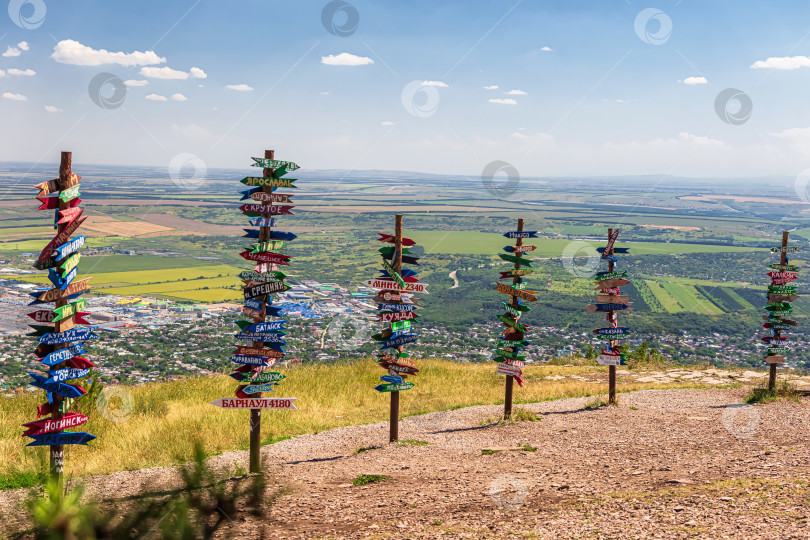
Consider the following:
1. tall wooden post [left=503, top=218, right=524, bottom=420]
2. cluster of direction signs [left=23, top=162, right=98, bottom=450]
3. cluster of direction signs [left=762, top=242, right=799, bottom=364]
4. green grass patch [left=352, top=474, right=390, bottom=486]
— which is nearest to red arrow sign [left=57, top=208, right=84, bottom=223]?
cluster of direction signs [left=23, top=162, right=98, bottom=450]

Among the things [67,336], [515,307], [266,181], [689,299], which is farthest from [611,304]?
[689,299]

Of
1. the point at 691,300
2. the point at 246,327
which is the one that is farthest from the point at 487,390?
the point at 691,300

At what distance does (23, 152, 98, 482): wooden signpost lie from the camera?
7.87 metres

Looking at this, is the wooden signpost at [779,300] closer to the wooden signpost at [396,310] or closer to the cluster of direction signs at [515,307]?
the cluster of direction signs at [515,307]

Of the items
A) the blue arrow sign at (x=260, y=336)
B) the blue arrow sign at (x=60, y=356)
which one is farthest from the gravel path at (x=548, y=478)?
the blue arrow sign at (x=260, y=336)

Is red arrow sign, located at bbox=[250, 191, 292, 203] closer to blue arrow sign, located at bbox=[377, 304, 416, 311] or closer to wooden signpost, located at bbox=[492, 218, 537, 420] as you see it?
blue arrow sign, located at bbox=[377, 304, 416, 311]

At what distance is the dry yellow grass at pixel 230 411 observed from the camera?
11539 millimetres

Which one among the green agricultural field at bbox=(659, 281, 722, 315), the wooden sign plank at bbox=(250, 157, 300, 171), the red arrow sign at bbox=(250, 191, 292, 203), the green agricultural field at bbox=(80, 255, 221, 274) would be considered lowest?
the green agricultural field at bbox=(659, 281, 722, 315)

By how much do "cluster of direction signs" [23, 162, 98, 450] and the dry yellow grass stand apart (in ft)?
8.25

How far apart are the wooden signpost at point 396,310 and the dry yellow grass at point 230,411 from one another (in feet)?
9.31

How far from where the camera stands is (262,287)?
9961 mm

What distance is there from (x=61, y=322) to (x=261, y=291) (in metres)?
2.95

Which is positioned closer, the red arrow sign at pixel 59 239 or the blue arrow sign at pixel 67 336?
the red arrow sign at pixel 59 239

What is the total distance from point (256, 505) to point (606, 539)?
184 inches
